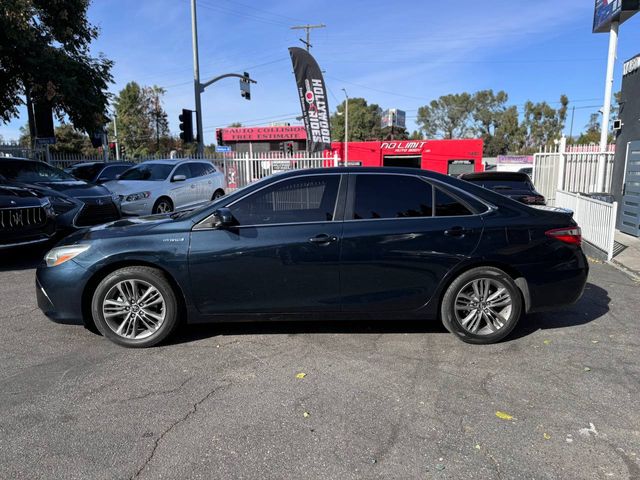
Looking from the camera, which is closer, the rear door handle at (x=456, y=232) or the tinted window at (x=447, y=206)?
the rear door handle at (x=456, y=232)

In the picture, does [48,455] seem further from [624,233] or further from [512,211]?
[624,233]

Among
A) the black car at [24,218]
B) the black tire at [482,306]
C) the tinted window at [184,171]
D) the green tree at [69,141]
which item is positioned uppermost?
the green tree at [69,141]

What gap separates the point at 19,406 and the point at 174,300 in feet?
4.44

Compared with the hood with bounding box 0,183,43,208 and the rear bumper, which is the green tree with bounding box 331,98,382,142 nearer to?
the hood with bounding box 0,183,43,208

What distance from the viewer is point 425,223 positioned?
168 inches

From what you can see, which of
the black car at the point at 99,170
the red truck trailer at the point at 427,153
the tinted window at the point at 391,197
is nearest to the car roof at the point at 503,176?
the tinted window at the point at 391,197

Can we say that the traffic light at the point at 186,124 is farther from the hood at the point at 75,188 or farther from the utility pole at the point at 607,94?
the utility pole at the point at 607,94

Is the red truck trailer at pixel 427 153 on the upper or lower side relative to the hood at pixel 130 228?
upper

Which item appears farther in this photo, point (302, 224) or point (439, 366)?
point (302, 224)

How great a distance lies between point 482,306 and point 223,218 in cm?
245

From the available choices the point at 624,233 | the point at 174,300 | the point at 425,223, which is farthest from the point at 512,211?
the point at 624,233

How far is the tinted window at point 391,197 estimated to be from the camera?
432 cm

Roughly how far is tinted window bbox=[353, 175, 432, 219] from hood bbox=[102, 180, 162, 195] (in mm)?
8153

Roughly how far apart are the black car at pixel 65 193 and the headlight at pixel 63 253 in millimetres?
4125
